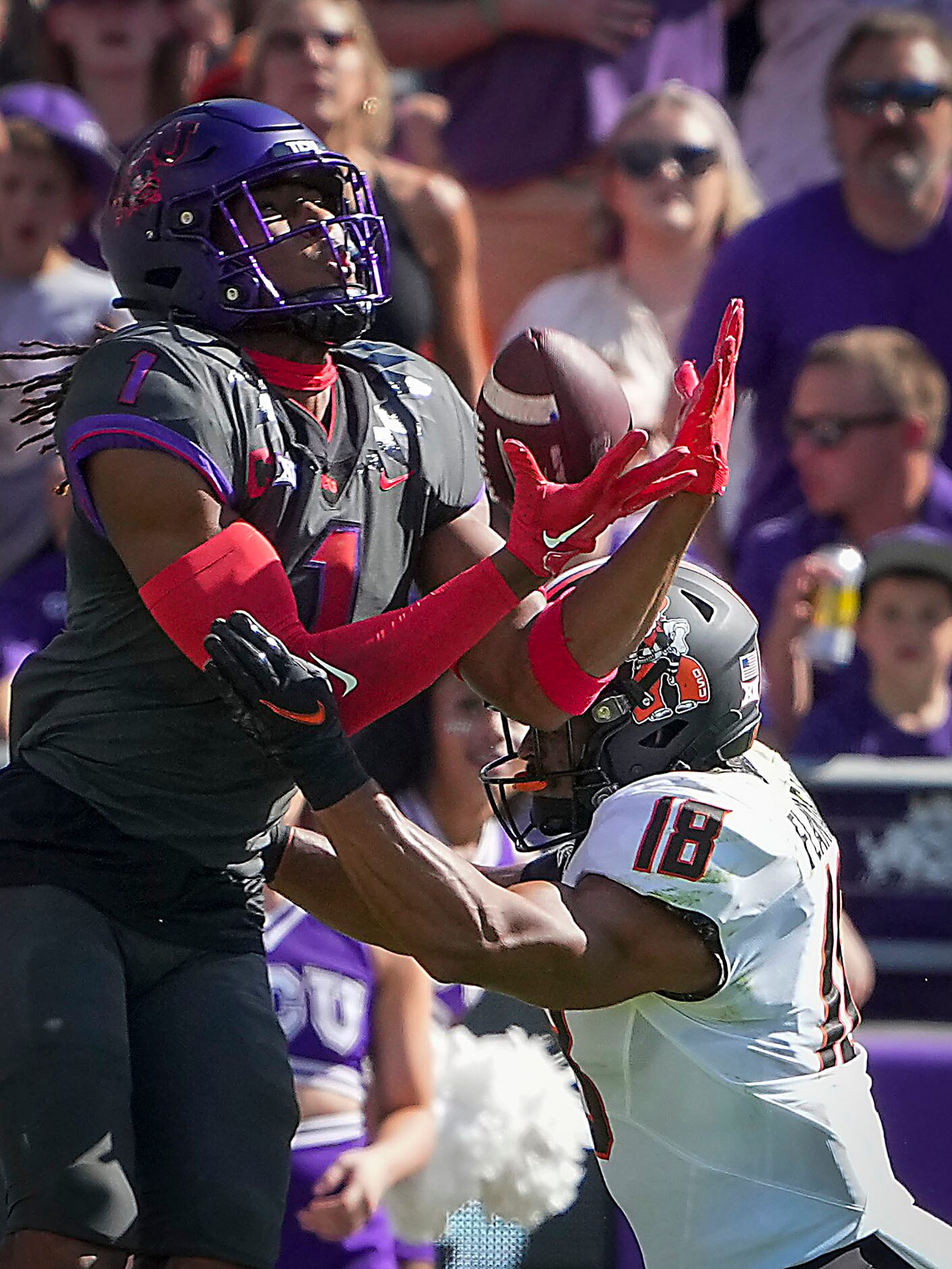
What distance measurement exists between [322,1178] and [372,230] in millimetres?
1671

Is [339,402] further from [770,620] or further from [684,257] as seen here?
[684,257]

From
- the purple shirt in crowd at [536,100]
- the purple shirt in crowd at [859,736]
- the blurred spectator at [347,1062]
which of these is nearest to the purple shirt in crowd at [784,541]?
the purple shirt in crowd at [859,736]

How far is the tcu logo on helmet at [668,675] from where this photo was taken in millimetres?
2951

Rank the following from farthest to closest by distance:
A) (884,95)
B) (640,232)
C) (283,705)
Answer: (640,232)
(884,95)
(283,705)

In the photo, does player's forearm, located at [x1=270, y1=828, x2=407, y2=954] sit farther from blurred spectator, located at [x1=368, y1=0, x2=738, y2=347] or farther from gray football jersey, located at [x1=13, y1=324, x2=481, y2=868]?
blurred spectator, located at [x1=368, y1=0, x2=738, y2=347]

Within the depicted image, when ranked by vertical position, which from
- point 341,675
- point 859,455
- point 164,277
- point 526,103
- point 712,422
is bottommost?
point 859,455

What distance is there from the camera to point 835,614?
4.90 metres

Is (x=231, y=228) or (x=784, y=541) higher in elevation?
(x=231, y=228)

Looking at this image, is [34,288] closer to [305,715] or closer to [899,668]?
[899,668]

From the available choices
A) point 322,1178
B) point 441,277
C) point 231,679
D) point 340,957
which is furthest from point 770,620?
point 231,679

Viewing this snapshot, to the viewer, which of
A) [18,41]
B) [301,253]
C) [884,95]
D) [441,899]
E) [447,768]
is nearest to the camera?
[441,899]

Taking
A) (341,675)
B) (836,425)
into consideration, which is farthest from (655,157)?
(341,675)

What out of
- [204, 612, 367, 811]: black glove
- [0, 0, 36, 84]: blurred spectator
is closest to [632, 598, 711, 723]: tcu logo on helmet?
[204, 612, 367, 811]: black glove

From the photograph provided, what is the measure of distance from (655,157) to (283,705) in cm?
333
